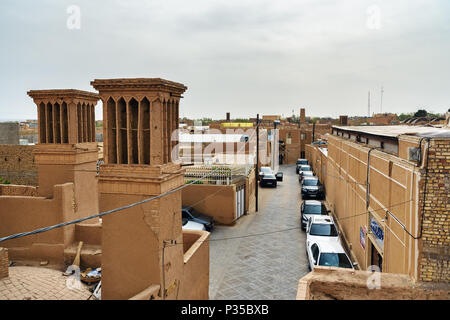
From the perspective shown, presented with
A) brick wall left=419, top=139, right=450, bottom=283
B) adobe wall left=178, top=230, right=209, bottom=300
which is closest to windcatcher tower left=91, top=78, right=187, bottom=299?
adobe wall left=178, top=230, right=209, bottom=300

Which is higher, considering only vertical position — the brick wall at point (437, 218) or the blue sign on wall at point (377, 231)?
the brick wall at point (437, 218)

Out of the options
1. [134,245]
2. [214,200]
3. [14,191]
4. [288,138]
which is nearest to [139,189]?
[134,245]

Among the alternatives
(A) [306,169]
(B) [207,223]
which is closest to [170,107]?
(B) [207,223]

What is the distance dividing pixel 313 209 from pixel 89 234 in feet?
36.5

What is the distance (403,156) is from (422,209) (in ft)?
4.66

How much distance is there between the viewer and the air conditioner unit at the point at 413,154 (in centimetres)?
605

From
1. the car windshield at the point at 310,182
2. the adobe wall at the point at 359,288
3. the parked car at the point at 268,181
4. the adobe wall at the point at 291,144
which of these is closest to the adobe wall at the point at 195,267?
the adobe wall at the point at 359,288

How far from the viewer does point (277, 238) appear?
1576 centimetres

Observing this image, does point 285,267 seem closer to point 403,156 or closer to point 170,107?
point 403,156

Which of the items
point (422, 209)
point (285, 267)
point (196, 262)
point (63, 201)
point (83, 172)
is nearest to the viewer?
point (422, 209)

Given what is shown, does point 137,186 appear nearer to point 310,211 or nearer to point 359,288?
point 359,288

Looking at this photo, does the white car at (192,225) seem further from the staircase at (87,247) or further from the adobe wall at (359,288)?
the adobe wall at (359,288)

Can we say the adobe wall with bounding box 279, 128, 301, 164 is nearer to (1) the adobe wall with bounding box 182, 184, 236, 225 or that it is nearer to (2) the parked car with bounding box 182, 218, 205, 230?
(1) the adobe wall with bounding box 182, 184, 236, 225

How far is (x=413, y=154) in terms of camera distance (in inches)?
243
